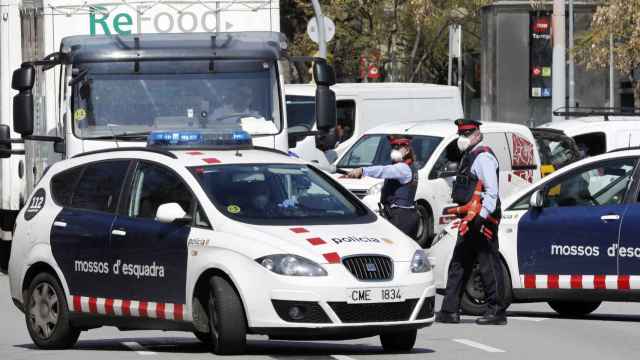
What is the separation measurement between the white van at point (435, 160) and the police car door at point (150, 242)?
9.60 metres

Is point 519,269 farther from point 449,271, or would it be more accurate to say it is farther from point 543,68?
point 543,68

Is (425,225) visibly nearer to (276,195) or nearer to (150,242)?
(276,195)

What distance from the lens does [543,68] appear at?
46750 millimetres

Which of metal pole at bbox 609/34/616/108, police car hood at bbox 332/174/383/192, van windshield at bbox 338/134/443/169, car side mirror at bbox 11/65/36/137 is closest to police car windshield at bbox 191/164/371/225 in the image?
car side mirror at bbox 11/65/36/137

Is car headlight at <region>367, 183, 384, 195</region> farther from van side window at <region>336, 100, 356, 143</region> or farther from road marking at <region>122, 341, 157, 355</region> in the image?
road marking at <region>122, 341, 157, 355</region>

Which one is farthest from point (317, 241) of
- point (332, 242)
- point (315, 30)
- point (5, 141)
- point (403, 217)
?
point (315, 30)

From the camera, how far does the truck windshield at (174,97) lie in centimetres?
1734

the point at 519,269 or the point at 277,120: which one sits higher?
the point at 277,120

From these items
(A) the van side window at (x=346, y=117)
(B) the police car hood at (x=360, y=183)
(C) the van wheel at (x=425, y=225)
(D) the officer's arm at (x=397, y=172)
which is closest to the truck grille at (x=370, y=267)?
(D) the officer's arm at (x=397, y=172)

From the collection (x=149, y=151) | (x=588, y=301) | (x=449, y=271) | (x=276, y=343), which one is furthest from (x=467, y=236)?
(x=149, y=151)

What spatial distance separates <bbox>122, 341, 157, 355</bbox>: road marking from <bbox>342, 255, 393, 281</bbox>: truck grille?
191 centimetres

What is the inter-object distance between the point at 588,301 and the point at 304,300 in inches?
198

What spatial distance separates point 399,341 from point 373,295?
89 centimetres

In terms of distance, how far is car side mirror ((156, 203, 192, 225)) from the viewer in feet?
42.4
